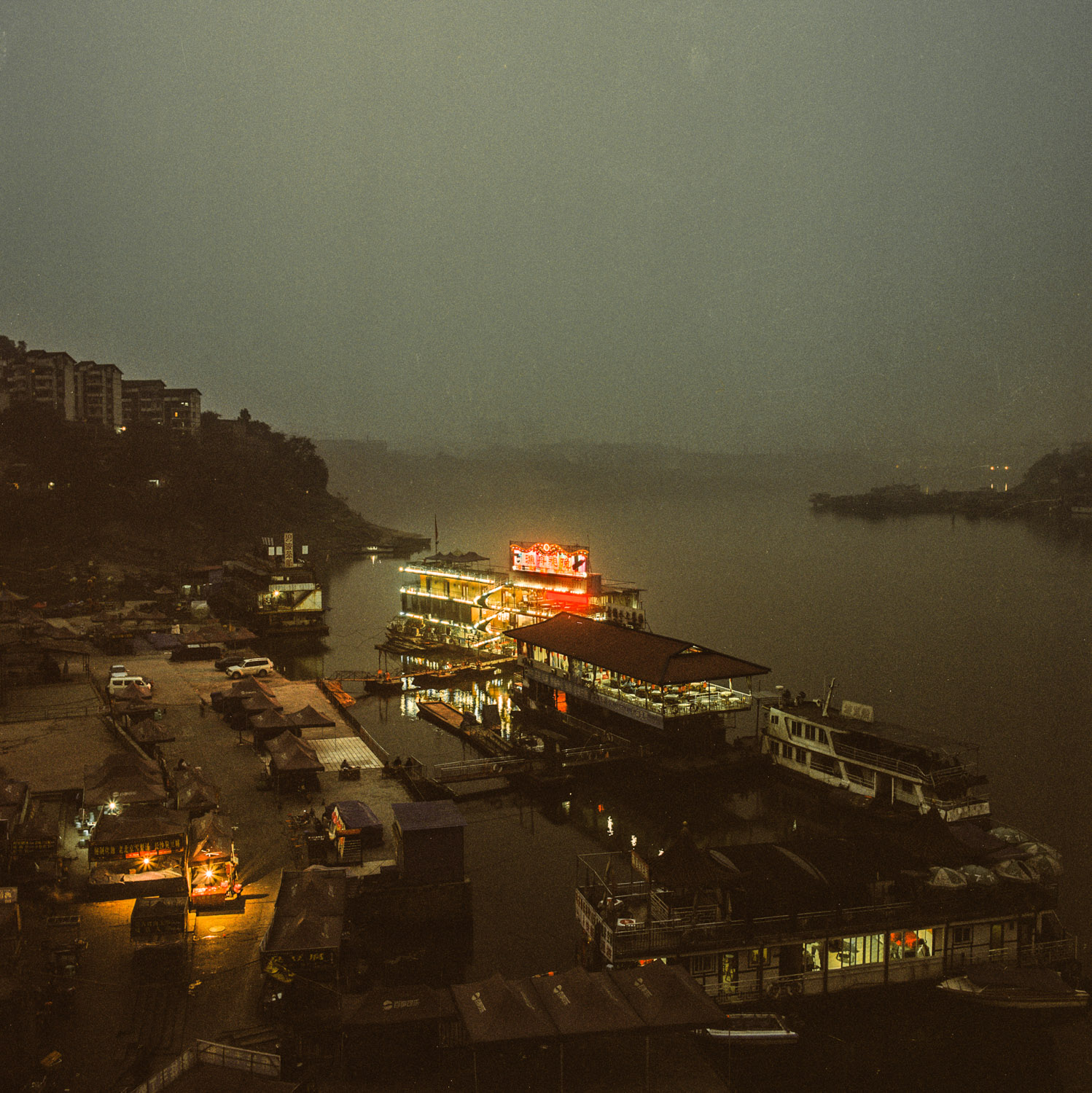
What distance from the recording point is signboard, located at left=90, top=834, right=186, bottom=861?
19.4m

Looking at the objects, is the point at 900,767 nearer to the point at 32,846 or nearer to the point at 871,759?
the point at 871,759

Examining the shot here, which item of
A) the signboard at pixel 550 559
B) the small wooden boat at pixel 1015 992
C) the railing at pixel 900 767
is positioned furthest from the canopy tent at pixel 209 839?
the signboard at pixel 550 559

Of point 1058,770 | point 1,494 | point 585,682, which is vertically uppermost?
point 1,494

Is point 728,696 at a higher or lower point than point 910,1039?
higher

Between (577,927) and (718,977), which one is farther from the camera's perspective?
(577,927)

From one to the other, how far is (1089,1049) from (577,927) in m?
10.00

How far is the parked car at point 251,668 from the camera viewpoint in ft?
141

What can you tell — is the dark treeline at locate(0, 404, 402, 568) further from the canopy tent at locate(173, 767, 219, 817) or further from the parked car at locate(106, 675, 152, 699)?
the canopy tent at locate(173, 767, 219, 817)

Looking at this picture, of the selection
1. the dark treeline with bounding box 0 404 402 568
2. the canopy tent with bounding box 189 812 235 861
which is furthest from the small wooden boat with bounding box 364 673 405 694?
the dark treeline with bounding box 0 404 402 568

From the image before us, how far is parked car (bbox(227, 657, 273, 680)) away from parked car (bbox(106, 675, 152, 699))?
4282 millimetres

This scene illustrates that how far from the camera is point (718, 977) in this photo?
640 inches

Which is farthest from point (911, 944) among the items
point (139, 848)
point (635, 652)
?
point (635, 652)

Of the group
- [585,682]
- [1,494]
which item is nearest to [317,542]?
[1,494]

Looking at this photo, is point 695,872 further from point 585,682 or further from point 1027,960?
point 585,682
